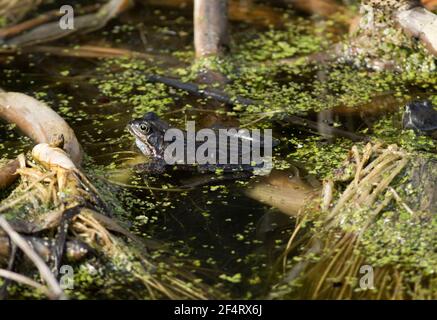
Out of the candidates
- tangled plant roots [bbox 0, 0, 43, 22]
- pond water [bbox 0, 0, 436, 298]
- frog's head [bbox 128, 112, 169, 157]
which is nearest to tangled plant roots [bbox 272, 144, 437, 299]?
pond water [bbox 0, 0, 436, 298]

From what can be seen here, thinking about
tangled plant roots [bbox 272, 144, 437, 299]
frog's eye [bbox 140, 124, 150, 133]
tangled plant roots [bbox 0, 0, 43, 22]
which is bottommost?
tangled plant roots [bbox 272, 144, 437, 299]

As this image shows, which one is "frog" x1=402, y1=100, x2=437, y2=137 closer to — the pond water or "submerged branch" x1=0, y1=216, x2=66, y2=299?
the pond water

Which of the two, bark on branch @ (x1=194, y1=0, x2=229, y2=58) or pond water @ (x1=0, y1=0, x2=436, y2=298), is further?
bark on branch @ (x1=194, y1=0, x2=229, y2=58)

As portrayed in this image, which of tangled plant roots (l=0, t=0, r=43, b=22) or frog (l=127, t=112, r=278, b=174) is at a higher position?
tangled plant roots (l=0, t=0, r=43, b=22)

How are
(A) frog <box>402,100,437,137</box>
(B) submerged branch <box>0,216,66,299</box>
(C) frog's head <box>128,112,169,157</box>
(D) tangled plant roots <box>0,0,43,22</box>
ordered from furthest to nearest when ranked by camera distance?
1. (D) tangled plant roots <box>0,0,43,22</box>
2. (A) frog <box>402,100,437,137</box>
3. (C) frog's head <box>128,112,169,157</box>
4. (B) submerged branch <box>0,216,66,299</box>

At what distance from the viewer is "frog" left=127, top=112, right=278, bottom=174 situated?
17.3ft

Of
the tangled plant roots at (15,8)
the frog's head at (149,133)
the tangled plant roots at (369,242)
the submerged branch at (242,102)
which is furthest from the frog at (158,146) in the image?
the tangled plant roots at (15,8)

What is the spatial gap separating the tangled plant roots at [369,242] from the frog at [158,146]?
0.86m

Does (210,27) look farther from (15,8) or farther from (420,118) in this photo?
(15,8)

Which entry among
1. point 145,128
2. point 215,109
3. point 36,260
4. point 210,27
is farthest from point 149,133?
point 36,260

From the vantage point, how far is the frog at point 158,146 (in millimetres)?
5281

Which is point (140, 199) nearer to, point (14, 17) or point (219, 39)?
point (219, 39)

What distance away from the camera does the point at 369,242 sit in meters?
4.25
